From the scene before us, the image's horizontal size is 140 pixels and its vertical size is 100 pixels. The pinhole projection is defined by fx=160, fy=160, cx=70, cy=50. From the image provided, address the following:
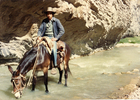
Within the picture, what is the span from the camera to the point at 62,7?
302 inches

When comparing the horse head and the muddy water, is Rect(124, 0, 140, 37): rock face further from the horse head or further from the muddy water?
the horse head

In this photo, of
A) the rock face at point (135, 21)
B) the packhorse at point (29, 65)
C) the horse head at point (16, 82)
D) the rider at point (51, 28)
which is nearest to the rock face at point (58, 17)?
the rider at point (51, 28)

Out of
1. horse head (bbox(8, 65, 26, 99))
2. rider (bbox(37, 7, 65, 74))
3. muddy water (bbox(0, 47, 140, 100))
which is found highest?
rider (bbox(37, 7, 65, 74))

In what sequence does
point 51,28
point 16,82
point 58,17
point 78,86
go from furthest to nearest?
1. point 58,17
2. point 78,86
3. point 51,28
4. point 16,82

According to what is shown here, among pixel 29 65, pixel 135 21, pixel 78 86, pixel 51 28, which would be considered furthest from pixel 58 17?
pixel 135 21

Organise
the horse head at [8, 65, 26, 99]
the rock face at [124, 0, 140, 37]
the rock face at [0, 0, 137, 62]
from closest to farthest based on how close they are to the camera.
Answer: the horse head at [8, 65, 26, 99]
the rock face at [0, 0, 137, 62]
the rock face at [124, 0, 140, 37]

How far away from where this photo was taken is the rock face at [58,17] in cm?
740

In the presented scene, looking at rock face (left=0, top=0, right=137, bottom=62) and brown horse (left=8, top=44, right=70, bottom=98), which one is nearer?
brown horse (left=8, top=44, right=70, bottom=98)

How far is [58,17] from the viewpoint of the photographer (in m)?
7.98

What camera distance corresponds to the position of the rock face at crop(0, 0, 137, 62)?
7.40m

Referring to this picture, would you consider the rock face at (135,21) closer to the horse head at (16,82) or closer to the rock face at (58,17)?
the rock face at (58,17)

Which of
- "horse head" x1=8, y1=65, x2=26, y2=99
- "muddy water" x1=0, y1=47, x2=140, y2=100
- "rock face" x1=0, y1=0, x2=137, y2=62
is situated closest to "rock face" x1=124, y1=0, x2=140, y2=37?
"rock face" x1=0, y1=0, x2=137, y2=62

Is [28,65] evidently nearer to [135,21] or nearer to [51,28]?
[51,28]

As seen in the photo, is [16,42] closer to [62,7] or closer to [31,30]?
[31,30]
